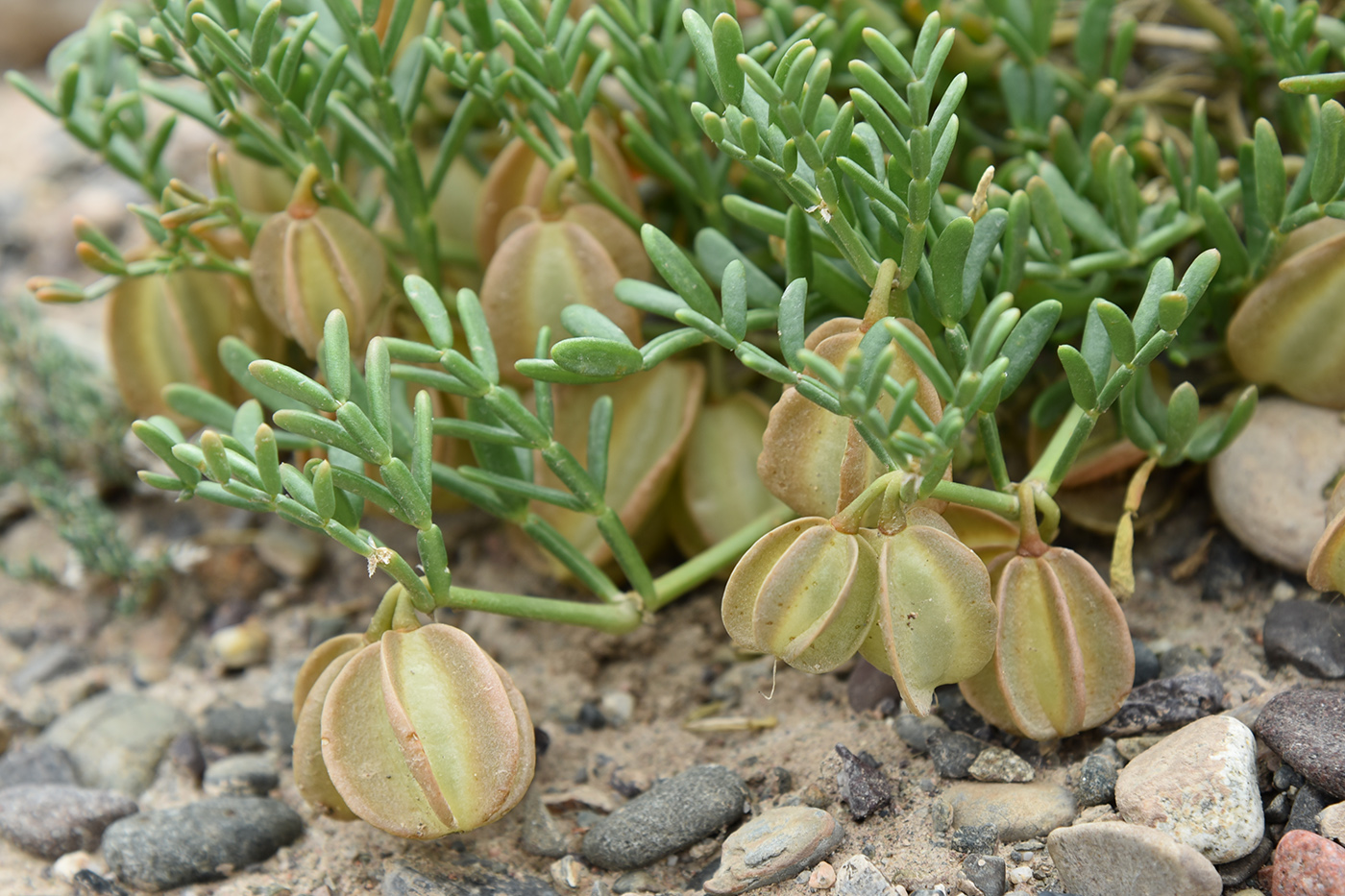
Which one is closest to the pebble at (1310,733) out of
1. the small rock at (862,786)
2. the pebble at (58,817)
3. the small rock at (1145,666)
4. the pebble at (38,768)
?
the small rock at (1145,666)

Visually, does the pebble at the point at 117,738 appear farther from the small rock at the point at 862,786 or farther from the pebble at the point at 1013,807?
the pebble at the point at 1013,807

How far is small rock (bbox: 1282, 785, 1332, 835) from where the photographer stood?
107 cm

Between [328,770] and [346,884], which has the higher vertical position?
[328,770]

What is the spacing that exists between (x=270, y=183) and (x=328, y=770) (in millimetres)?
1179

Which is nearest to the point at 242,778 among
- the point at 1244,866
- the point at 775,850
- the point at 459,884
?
the point at 459,884

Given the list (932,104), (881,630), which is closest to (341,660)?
(881,630)

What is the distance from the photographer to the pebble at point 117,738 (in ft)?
5.05

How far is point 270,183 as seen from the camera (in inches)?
75.9

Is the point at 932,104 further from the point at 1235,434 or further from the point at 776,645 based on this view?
the point at 776,645

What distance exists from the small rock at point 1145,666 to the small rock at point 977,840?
0.29 metres

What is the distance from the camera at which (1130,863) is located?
1024 mm


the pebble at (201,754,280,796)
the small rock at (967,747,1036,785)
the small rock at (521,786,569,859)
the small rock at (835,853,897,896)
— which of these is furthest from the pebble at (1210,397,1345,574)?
the pebble at (201,754,280,796)

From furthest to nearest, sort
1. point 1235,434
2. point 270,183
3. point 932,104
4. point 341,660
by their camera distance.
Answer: point 270,183
point 932,104
point 1235,434
point 341,660

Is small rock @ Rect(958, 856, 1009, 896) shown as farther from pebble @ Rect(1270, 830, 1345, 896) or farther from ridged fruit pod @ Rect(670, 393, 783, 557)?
ridged fruit pod @ Rect(670, 393, 783, 557)
